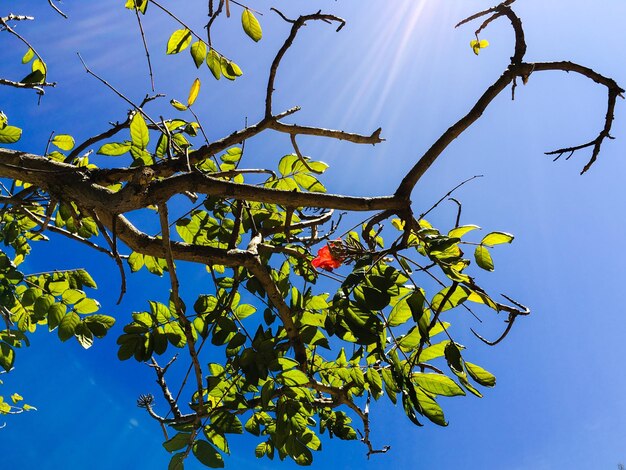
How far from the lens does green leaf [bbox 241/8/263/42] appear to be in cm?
161

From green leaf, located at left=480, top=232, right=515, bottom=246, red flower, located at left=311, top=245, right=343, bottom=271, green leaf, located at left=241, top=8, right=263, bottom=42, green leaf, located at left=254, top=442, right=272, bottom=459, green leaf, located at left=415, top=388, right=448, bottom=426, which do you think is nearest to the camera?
green leaf, located at left=415, top=388, right=448, bottom=426

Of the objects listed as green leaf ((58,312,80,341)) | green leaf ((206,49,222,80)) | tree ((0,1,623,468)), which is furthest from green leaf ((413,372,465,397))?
green leaf ((206,49,222,80))

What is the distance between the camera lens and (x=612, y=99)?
4.18 feet

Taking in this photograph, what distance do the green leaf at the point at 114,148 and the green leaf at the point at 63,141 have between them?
0.34 metres

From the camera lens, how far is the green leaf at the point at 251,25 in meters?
1.61

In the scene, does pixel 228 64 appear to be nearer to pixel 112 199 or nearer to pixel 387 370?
pixel 112 199

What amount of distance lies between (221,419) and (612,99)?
1222mm

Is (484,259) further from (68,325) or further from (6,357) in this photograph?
(6,357)

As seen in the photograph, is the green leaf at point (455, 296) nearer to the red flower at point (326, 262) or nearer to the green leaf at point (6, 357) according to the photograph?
the red flower at point (326, 262)

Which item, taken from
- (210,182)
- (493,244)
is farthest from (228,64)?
(493,244)

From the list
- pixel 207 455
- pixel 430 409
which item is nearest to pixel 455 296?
pixel 430 409

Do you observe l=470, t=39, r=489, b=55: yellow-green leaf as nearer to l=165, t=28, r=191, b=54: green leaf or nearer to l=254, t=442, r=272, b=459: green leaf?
l=165, t=28, r=191, b=54: green leaf

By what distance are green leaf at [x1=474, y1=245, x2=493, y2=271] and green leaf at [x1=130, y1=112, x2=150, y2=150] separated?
2.93 ft

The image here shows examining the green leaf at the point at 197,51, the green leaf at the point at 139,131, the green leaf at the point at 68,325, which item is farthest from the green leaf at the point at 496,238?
the green leaf at the point at 68,325
